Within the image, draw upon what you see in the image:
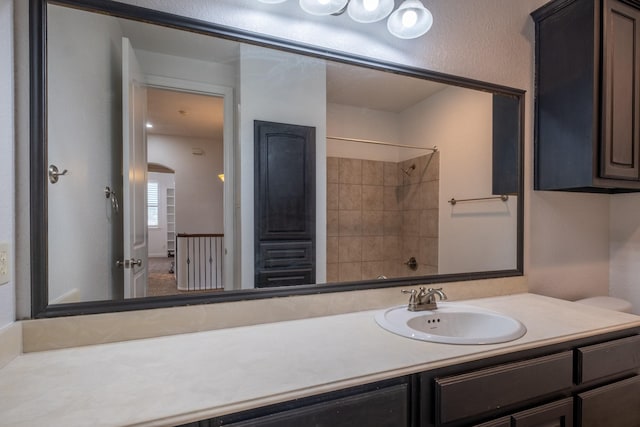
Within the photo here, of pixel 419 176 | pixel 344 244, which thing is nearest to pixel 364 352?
pixel 344 244

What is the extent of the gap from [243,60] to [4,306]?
1.11 metres

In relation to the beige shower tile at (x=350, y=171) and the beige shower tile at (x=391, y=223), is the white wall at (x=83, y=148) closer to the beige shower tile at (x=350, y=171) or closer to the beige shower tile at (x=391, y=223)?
the beige shower tile at (x=350, y=171)

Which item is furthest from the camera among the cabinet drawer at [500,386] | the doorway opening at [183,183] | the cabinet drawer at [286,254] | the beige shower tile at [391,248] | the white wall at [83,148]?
the beige shower tile at [391,248]

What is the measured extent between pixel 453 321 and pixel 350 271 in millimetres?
487

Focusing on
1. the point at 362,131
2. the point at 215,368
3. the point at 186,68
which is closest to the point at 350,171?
the point at 362,131

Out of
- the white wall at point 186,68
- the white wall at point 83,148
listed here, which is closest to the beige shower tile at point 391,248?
the white wall at point 186,68

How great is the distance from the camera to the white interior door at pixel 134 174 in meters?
1.13

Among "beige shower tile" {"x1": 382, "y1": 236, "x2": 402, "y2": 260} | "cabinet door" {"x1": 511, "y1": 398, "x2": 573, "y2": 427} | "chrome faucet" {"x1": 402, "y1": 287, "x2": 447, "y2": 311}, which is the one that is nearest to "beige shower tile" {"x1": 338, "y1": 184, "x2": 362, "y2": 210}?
"beige shower tile" {"x1": 382, "y1": 236, "x2": 402, "y2": 260}

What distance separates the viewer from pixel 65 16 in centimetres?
101

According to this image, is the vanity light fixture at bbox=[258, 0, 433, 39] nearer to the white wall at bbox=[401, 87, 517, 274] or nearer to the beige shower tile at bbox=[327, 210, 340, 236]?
the white wall at bbox=[401, 87, 517, 274]

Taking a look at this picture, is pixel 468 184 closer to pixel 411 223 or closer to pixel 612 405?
pixel 411 223

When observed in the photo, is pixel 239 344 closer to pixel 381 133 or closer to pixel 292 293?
pixel 292 293

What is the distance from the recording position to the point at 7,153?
87 centimetres

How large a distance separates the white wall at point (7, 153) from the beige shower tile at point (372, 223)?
127cm
